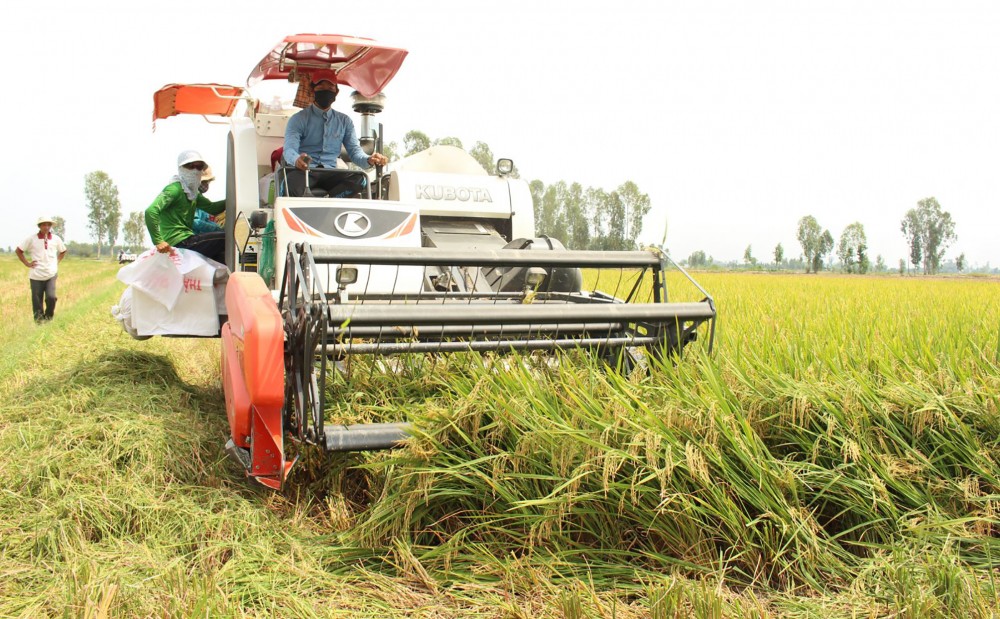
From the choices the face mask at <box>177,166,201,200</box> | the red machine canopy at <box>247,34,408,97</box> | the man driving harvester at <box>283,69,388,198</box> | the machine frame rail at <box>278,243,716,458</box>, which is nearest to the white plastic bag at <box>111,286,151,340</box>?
the face mask at <box>177,166,201,200</box>

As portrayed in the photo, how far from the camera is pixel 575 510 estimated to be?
268 centimetres

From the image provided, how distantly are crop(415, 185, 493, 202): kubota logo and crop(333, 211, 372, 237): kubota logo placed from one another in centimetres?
164

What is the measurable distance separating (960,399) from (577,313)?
5.39 feet

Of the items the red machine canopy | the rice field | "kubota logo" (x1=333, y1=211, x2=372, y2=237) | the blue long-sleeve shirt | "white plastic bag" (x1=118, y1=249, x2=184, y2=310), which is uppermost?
the red machine canopy

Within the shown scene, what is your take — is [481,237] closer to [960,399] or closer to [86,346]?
[86,346]

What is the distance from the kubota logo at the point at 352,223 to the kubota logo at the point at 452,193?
1640mm

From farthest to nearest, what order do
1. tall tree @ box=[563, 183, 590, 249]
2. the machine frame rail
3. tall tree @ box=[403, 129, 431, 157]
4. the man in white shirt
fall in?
tall tree @ box=[563, 183, 590, 249] < tall tree @ box=[403, 129, 431, 157] < the man in white shirt < the machine frame rail

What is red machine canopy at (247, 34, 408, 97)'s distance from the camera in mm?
5700

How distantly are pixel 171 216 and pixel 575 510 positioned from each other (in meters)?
4.05

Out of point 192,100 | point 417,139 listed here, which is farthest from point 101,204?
point 192,100

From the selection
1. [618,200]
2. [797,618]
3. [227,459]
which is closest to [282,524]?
[227,459]

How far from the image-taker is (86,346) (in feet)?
23.3

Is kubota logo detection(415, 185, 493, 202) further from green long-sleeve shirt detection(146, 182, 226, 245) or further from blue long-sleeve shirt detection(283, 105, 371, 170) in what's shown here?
green long-sleeve shirt detection(146, 182, 226, 245)

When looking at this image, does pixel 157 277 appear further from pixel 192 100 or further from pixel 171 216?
pixel 192 100
